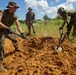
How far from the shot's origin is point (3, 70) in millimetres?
5789

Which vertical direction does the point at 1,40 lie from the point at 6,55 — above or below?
above

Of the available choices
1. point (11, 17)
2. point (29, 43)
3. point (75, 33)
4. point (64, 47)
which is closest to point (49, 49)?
point (64, 47)

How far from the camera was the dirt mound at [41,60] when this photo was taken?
5617 mm

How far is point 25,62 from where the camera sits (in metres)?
6.09

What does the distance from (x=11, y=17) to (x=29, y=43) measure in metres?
2.37

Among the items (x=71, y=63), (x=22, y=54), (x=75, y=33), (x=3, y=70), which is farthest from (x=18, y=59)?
(x=75, y=33)

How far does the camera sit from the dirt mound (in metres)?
5.62

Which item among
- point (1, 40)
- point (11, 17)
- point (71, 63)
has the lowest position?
point (71, 63)

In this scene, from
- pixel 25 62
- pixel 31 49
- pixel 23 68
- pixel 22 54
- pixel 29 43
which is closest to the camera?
pixel 23 68

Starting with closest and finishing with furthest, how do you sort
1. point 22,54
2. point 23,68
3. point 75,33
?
point 23,68 → point 22,54 → point 75,33

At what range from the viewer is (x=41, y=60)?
249 inches

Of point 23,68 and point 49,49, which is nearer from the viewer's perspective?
point 23,68

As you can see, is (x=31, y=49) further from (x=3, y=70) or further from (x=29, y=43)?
(x=3, y=70)

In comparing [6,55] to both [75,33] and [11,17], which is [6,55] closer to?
[11,17]
